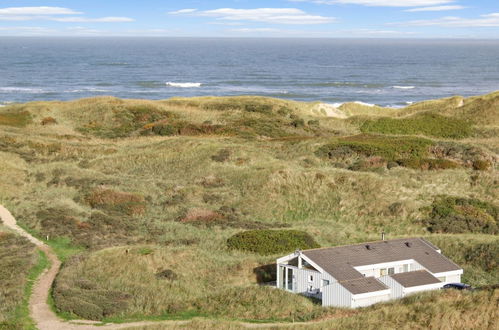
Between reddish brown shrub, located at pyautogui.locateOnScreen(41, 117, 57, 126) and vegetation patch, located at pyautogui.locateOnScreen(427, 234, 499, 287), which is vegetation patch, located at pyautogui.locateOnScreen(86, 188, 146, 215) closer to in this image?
vegetation patch, located at pyautogui.locateOnScreen(427, 234, 499, 287)

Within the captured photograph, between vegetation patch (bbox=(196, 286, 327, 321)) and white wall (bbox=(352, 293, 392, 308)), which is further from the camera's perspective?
Answer: white wall (bbox=(352, 293, 392, 308))

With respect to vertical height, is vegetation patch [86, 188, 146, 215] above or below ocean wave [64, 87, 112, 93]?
above

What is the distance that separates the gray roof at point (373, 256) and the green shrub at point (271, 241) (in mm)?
4758

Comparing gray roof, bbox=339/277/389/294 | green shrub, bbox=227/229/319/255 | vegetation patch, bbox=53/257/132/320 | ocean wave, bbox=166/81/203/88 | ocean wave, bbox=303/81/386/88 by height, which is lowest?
ocean wave, bbox=166/81/203/88

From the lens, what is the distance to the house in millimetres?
21703

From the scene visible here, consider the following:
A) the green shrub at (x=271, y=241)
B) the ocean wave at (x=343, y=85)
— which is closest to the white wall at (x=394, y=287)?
the green shrub at (x=271, y=241)

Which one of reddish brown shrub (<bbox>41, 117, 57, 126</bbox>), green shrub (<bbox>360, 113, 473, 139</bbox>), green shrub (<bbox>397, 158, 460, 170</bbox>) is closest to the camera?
green shrub (<bbox>397, 158, 460, 170</bbox>)

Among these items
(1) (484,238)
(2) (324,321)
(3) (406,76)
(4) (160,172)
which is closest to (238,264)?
(2) (324,321)

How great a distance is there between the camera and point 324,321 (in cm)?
1944

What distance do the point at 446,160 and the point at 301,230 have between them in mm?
16242

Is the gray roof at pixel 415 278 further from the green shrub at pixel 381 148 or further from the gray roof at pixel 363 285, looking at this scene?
the green shrub at pixel 381 148

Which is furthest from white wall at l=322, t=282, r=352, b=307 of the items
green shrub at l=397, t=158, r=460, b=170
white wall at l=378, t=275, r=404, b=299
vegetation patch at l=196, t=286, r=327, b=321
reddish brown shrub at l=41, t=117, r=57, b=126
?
reddish brown shrub at l=41, t=117, r=57, b=126

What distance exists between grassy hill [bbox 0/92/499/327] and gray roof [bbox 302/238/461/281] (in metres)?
1.76

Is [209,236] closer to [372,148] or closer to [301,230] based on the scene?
[301,230]
